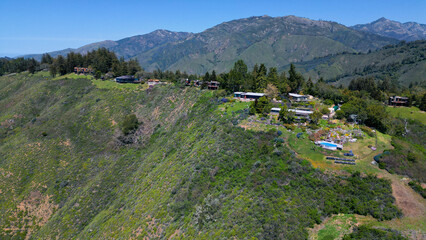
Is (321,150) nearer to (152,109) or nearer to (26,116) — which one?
(152,109)

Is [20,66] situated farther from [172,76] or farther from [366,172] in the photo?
[366,172]

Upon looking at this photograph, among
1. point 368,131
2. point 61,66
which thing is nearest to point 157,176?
point 368,131

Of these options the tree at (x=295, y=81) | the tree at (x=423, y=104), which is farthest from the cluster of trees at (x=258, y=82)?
the tree at (x=423, y=104)

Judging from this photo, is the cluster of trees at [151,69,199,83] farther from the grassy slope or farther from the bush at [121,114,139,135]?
the grassy slope

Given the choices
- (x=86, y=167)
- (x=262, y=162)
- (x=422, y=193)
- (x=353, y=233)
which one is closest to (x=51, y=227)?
(x=86, y=167)

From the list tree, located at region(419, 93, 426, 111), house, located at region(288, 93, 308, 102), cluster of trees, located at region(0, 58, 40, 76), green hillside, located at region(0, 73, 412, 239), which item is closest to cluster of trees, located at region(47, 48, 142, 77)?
green hillside, located at region(0, 73, 412, 239)

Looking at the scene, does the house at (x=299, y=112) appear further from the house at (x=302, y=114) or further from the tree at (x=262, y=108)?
the tree at (x=262, y=108)

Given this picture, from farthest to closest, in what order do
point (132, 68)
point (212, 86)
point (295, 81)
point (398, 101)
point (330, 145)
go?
point (132, 68) < point (295, 81) < point (212, 86) < point (398, 101) < point (330, 145)
